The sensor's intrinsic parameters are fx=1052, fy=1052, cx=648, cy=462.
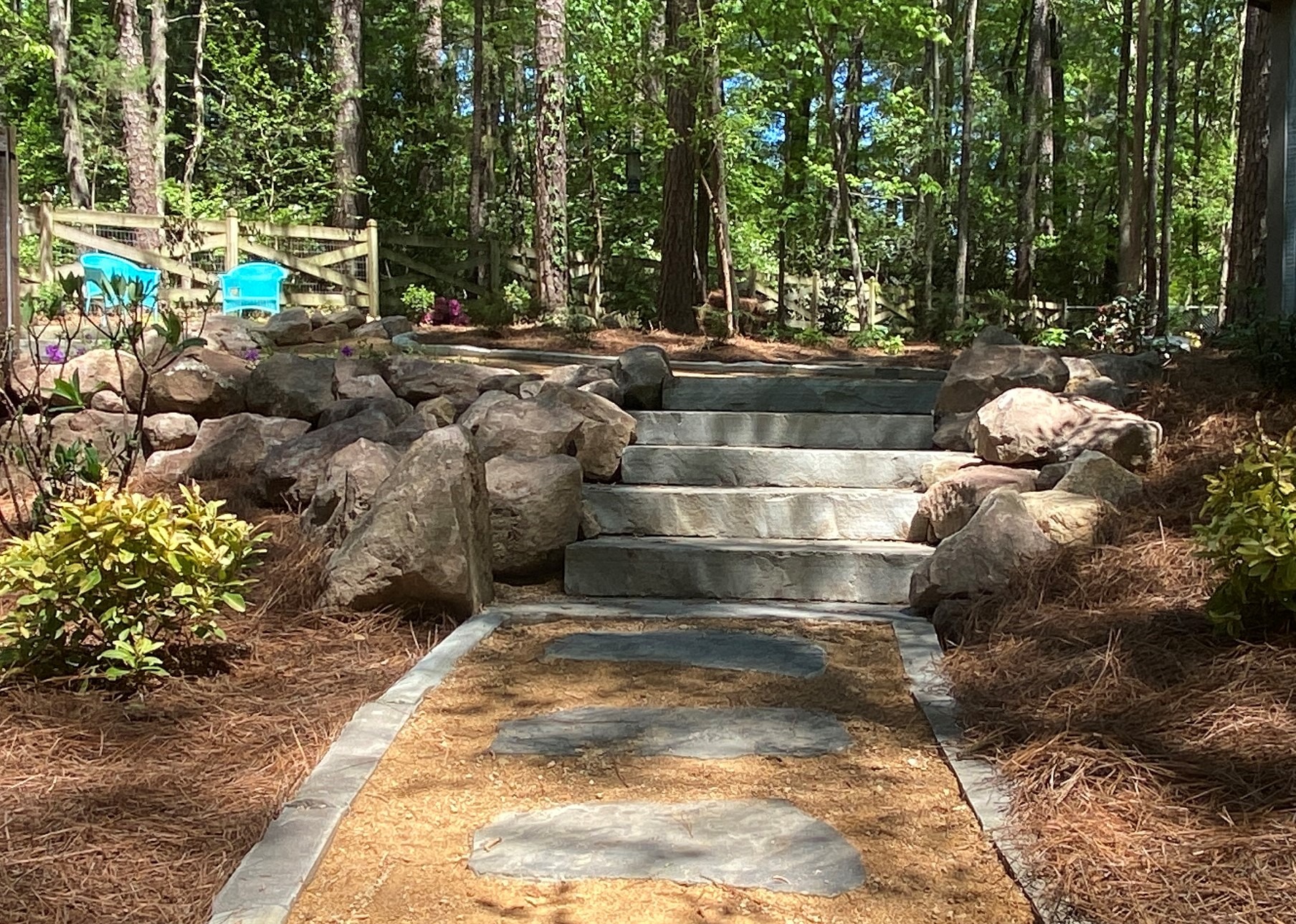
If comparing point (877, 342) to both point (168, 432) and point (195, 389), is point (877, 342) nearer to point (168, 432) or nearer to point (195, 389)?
point (195, 389)

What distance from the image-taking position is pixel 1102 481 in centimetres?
459

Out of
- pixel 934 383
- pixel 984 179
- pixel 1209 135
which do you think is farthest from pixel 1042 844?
pixel 1209 135

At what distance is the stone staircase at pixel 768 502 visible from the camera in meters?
4.65

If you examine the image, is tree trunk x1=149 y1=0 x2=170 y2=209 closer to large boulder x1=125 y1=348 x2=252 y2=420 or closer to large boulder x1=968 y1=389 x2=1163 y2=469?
large boulder x1=125 y1=348 x2=252 y2=420

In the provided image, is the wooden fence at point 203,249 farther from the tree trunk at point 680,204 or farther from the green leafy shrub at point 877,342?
the green leafy shrub at point 877,342

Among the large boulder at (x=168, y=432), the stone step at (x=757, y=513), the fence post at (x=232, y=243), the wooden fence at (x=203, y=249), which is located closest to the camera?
the stone step at (x=757, y=513)

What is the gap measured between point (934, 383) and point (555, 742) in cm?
442

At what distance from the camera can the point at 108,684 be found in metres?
3.17

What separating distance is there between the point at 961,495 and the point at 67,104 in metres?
19.2

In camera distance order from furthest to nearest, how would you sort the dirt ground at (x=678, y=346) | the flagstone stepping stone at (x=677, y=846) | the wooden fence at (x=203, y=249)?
the wooden fence at (x=203, y=249), the dirt ground at (x=678, y=346), the flagstone stepping stone at (x=677, y=846)

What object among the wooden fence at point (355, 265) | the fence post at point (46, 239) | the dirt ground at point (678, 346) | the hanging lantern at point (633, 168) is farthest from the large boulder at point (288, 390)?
the hanging lantern at point (633, 168)

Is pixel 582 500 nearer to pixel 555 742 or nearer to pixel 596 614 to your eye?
pixel 596 614

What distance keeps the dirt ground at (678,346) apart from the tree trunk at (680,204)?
0.49 m

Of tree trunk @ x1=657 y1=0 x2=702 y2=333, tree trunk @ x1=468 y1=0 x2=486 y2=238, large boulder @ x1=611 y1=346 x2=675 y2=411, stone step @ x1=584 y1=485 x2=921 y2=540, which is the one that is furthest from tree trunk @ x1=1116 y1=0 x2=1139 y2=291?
stone step @ x1=584 y1=485 x2=921 y2=540
